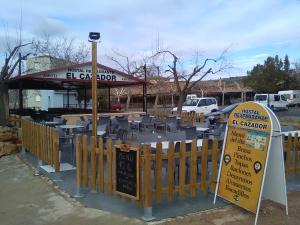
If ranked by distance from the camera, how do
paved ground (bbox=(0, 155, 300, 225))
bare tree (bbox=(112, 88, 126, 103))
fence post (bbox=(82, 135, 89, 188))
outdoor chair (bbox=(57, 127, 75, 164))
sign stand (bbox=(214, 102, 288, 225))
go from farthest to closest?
bare tree (bbox=(112, 88, 126, 103)), outdoor chair (bbox=(57, 127, 75, 164)), fence post (bbox=(82, 135, 89, 188)), paved ground (bbox=(0, 155, 300, 225)), sign stand (bbox=(214, 102, 288, 225))

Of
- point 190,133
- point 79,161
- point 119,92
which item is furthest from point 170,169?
point 119,92

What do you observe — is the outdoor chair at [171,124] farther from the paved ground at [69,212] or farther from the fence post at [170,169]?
the fence post at [170,169]

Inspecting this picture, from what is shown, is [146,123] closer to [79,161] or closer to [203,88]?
[79,161]

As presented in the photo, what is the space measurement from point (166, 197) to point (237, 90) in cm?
6357

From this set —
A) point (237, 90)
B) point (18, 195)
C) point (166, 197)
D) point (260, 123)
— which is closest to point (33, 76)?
point (18, 195)

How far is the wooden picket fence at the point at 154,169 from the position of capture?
5250mm

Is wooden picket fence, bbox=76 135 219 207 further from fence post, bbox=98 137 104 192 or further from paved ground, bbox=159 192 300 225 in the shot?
paved ground, bbox=159 192 300 225

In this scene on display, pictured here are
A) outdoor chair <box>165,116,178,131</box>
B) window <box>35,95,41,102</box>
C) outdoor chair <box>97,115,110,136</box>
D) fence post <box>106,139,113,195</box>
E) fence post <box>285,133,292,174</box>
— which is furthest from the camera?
window <box>35,95,41,102</box>

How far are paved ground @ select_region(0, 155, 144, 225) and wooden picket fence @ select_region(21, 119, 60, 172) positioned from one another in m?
0.52

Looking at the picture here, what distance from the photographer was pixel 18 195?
7.16 metres

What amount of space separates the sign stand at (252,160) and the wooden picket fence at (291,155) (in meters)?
1.69

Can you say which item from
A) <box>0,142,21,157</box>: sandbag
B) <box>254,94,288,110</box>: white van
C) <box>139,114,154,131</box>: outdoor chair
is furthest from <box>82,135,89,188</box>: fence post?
<box>254,94,288,110</box>: white van

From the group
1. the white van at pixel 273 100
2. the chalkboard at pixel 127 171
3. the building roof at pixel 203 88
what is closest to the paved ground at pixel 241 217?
the chalkboard at pixel 127 171

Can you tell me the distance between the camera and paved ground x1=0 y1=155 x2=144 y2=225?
5441 mm
